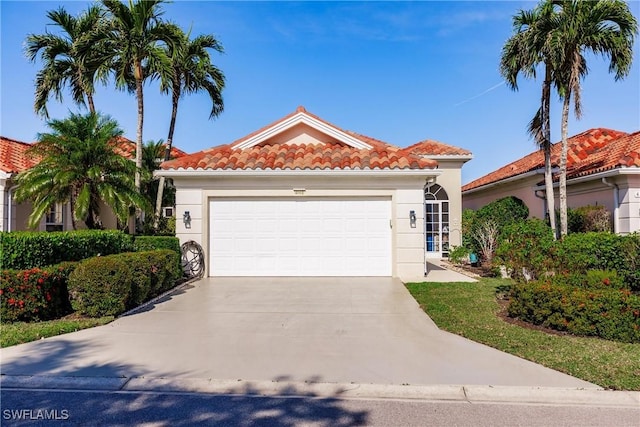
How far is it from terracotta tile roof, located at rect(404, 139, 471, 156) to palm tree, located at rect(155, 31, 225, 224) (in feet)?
27.1

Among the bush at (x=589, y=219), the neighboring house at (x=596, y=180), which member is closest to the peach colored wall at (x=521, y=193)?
the neighboring house at (x=596, y=180)

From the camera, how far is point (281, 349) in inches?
224

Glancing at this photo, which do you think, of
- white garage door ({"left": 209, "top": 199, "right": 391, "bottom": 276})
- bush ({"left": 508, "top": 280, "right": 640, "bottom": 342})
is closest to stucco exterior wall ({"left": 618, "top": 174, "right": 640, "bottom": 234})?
white garage door ({"left": 209, "top": 199, "right": 391, "bottom": 276})

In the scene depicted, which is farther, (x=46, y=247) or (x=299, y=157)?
(x=299, y=157)

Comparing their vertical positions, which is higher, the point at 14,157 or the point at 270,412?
the point at 14,157

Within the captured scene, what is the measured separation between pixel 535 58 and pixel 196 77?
1154cm

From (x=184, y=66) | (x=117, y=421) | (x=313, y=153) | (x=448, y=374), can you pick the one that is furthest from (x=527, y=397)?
(x=184, y=66)

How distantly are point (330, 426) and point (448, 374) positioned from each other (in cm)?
177

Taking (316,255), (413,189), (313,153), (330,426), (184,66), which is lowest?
(330,426)

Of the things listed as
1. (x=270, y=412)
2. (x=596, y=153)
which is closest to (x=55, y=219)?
(x=270, y=412)

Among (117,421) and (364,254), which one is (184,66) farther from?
(117,421)

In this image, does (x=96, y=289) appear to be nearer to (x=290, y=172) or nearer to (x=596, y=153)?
(x=290, y=172)

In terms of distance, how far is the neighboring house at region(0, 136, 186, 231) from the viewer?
13364 mm

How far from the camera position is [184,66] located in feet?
48.5
